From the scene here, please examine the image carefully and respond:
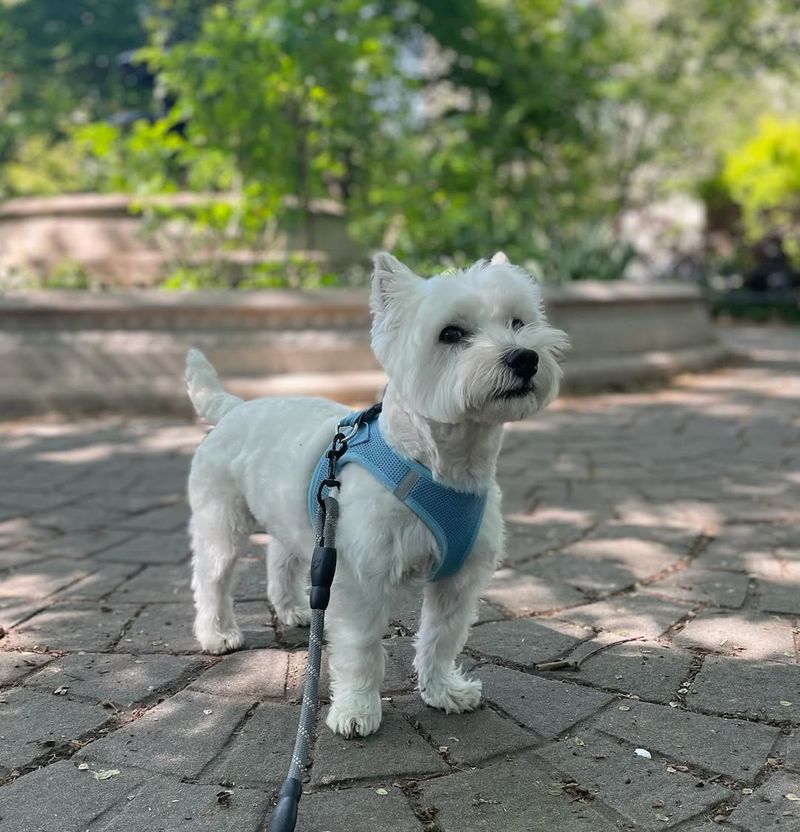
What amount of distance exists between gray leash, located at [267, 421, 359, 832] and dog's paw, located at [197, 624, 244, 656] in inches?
28.9

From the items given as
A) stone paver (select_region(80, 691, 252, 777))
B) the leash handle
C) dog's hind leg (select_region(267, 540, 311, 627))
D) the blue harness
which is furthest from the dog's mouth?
dog's hind leg (select_region(267, 540, 311, 627))

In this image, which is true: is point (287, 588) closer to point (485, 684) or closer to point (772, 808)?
point (485, 684)

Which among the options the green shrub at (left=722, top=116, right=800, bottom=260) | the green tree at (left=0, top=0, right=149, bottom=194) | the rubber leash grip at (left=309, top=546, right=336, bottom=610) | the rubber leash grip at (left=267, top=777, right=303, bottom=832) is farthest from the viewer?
the green tree at (left=0, top=0, right=149, bottom=194)

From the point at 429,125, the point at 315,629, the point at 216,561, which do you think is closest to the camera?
the point at 315,629

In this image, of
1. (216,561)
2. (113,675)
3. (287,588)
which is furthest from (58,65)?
(113,675)

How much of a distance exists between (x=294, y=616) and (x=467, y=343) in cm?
156

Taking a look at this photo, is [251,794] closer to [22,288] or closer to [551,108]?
[22,288]

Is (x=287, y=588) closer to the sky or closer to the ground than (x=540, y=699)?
closer to the sky

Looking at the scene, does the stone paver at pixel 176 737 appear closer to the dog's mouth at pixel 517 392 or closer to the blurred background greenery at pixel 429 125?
the dog's mouth at pixel 517 392

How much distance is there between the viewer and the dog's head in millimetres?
2439

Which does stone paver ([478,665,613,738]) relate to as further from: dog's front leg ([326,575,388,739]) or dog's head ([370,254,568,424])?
dog's head ([370,254,568,424])

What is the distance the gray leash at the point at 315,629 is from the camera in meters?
2.21

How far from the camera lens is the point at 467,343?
98.7 inches

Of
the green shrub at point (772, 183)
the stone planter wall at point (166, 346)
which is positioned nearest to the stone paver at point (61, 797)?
the stone planter wall at point (166, 346)
